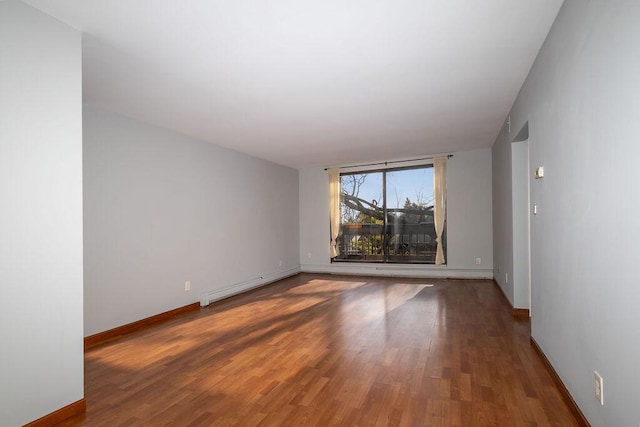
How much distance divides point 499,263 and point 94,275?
579 centimetres

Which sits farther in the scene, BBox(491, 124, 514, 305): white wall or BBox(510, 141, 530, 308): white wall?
BBox(491, 124, 514, 305): white wall

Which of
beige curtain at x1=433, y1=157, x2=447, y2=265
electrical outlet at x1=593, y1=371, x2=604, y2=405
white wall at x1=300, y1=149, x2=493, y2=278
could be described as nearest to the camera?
electrical outlet at x1=593, y1=371, x2=604, y2=405

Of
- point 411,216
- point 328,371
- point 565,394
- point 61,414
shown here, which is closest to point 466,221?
point 411,216

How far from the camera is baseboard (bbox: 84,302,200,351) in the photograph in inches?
134

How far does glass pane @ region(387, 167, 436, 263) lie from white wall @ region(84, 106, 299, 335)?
2.82 m

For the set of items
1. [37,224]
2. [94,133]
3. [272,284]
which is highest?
[94,133]

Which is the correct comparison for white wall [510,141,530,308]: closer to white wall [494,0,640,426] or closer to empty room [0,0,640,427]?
empty room [0,0,640,427]

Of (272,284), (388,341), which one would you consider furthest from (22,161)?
(272,284)

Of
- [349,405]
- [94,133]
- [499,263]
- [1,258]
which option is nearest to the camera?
[1,258]

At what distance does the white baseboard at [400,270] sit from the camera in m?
6.53

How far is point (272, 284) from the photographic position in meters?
6.54

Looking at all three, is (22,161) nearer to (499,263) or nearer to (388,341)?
(388,341)

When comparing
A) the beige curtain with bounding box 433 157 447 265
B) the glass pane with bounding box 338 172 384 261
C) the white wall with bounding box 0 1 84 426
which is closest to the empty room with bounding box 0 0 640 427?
the white wall with bounding box 0 1 84 426

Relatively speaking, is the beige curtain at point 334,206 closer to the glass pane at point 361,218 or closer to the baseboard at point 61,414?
the glass pane at point 361,218
